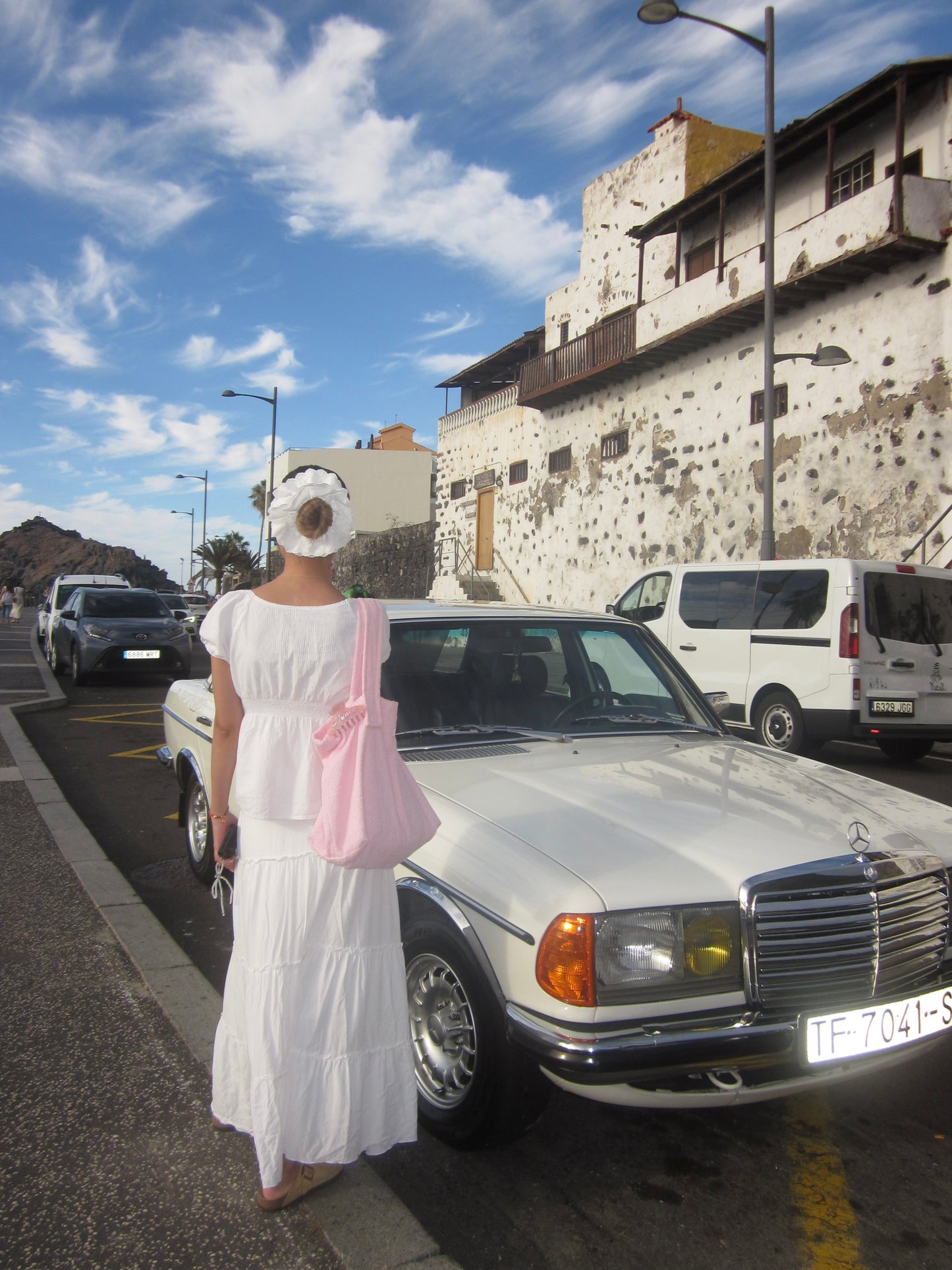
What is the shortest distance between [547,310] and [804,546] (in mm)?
13661

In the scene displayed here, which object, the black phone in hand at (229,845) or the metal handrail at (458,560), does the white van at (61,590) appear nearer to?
the metal handrail at (458,560)

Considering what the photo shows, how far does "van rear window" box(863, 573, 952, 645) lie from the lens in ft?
28.2

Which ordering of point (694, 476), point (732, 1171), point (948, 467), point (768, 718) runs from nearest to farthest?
point (732, 1171) < point (768, 718) < point (948, 467) < point (694, 476)

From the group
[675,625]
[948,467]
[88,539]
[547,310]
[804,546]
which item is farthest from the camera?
[88,539]

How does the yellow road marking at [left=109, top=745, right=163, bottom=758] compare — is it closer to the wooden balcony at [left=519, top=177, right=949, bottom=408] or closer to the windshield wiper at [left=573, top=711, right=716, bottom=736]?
the windshield wiper at [left=573, top=711, right=716, bottom=736]

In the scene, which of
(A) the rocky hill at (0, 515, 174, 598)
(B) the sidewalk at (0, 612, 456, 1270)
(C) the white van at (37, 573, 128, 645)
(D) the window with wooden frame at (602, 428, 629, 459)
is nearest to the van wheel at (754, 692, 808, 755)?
(B) the sidewalk at (0, 612, 456, 1270)

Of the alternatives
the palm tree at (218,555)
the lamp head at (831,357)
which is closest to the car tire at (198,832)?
the lamp head at (831,357)

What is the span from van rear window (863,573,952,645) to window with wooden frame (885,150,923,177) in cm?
906

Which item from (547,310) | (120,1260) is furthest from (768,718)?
(547,310)

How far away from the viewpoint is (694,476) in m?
18.9

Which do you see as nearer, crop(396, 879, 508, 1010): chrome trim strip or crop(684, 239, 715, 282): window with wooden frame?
crop(396, 879, 508, 1010): chrome trim strip

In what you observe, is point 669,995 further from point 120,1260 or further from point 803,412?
point 803,412

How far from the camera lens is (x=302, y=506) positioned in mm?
2365

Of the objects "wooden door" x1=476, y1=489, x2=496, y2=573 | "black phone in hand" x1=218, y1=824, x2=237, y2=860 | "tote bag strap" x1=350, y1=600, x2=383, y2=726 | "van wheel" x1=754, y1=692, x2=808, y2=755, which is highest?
"wooden door" x1=476, y1=489, x2=496, y2=573
